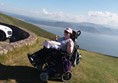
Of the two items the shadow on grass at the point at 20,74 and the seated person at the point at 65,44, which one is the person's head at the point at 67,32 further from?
the shadow on grass at the point at 20,74

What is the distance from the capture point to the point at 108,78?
16234 millimetres

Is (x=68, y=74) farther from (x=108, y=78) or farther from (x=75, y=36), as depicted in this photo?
(x=108, y=78)

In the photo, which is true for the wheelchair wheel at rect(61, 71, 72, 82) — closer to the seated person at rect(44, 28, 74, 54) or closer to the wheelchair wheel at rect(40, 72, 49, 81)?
the wheelchair wheel at rect(40, 72, 49, 81)

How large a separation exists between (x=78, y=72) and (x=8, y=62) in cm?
419

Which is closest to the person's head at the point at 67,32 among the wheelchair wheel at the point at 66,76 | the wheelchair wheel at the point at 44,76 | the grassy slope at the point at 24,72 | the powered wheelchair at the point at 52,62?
the powered wheelchair at the point at 52,62

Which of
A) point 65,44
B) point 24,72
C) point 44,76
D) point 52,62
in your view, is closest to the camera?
point 44,76

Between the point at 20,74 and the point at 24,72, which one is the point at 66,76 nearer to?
the point at 24,72

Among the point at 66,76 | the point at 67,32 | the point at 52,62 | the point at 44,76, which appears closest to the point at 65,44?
the point at 67,32

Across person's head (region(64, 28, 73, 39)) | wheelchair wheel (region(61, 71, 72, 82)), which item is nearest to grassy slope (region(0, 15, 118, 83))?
wheelchair wheel (region(61, 71, 72, 82))

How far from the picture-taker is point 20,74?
13.2 meters

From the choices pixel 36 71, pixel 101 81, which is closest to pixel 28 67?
pixel 36 71

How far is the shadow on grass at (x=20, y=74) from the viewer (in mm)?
12367

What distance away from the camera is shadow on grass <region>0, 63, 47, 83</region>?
12.4 m

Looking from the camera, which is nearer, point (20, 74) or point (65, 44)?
point (65, 44)
